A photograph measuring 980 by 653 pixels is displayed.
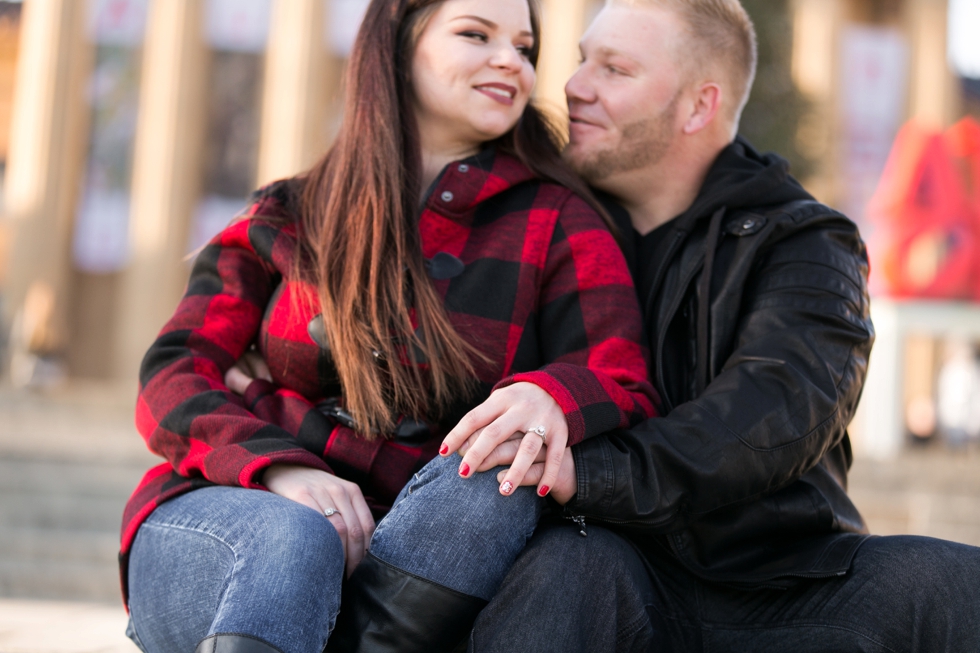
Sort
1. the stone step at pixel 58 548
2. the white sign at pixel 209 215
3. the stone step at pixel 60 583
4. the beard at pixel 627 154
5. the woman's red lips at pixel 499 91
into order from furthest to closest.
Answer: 1. the white sign at pixel 209 215
2. the stone step at pixel 58 548
3. the stone step at pixel 60 583
4. the beard at pixel 627 154
5. the woman's red lips at pixel 499 91

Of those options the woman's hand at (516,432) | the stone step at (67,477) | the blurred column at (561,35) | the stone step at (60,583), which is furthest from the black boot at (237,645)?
the blurred column at (561,35)

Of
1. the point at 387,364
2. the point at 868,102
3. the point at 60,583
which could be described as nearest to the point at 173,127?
the point at 868,102

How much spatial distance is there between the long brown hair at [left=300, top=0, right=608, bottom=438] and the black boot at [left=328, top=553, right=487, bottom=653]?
411 mm

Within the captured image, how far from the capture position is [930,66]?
2055 centimetres

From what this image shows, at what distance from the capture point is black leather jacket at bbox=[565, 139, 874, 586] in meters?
1.87

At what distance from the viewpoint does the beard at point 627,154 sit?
9.05 ft

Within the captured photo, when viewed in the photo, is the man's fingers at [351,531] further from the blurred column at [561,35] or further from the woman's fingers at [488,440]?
the blurred column at [561,35]

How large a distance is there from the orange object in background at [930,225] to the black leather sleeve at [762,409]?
36.2 ft

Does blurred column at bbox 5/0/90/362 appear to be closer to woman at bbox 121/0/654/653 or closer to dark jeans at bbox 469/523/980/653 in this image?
woman at bbox 121/0/654/653

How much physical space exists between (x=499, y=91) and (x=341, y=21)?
18123 millimetres

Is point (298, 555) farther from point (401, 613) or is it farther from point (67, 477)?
point (67, 477)

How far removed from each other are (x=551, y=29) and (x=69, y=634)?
58.3 feet

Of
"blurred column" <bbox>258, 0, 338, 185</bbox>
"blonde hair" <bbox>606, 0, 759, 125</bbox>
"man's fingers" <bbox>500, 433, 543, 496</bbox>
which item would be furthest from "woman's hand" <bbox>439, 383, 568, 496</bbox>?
"blurred column" <bbox>258, 0, 338, 185</bbox>

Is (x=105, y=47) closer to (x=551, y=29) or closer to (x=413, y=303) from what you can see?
(x=551, y=29)
